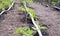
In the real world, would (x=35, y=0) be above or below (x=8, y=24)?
below

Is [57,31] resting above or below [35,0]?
above

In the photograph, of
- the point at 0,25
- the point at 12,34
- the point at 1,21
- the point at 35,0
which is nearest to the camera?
the point at 12,34

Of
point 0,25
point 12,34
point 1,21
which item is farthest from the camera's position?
point 1,21

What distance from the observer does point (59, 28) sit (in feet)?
27.6

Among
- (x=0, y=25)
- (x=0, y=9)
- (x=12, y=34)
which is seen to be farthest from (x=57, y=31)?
(x=0, y=9)

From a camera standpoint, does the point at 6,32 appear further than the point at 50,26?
No

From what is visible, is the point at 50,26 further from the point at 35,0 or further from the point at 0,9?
A: the point at 35,0

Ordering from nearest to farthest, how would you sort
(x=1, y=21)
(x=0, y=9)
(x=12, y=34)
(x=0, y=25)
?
(x=12, y=34) < (x=0, y=25) < (x=1, y=21) < (x=0, y=9)

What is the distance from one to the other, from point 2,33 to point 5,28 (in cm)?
80

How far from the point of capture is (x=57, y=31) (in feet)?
26.1

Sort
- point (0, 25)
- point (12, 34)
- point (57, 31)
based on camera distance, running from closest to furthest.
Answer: point (12, 34), point (57, 31), point (0, 25)

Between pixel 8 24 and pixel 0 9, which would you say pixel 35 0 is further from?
pixel 8 24

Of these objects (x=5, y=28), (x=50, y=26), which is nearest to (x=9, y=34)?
(x=5, y=28)

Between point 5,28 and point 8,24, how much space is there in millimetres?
752
